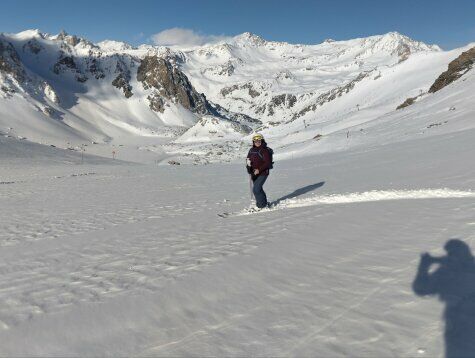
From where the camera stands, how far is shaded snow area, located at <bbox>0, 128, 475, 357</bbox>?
15.3 ft

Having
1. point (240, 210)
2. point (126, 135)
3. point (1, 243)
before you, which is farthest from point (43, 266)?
point (126, 135)

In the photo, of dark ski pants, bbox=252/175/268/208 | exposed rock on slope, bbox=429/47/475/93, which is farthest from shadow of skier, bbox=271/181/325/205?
exposed rock on slope, bbox=429/47/475/93

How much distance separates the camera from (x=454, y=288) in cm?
568

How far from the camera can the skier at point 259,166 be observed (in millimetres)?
13867

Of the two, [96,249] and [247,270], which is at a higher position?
[96,249]

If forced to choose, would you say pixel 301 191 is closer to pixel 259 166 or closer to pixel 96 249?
pixel 259 166

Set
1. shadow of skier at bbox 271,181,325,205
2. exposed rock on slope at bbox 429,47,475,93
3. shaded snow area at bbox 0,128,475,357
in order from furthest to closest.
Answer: exposed rock on slope at bbox 429,47,475,93
shadow of skier at bbox 271,181,325,205
shaded snow area at bbox 0,128,475,357

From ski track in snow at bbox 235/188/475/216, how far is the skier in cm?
52

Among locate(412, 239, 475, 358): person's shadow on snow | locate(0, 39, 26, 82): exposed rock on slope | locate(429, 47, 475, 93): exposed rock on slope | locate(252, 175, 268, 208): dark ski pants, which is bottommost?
locate(412, 239, 475, 358): person's shadow on snow

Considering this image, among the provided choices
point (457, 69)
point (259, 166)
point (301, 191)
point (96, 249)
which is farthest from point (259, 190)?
point (457, 69)

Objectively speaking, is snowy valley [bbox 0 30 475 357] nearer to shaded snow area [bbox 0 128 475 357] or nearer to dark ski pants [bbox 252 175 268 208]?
shaded snow area [bbox 0 128 475 357]

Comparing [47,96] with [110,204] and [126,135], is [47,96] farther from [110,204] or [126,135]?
[110,204]

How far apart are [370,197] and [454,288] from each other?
8310mm

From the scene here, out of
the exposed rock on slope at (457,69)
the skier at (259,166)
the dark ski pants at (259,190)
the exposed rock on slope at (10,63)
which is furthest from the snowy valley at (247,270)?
the exposed rock on slope at (10,63)
